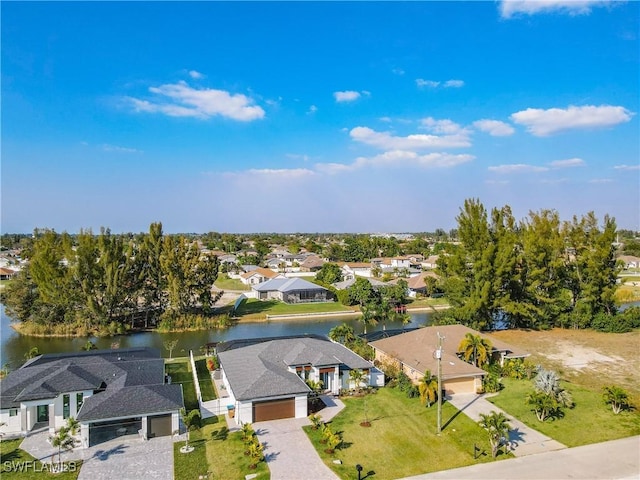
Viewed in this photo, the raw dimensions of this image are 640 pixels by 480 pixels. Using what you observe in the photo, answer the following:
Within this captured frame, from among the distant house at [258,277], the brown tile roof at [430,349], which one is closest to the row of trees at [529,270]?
the brown tile roof at [430,349]

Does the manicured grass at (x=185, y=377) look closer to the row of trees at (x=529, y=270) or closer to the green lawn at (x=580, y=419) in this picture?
the green lawn at (x=580, y=419)

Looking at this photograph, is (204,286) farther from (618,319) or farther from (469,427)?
(618,319)

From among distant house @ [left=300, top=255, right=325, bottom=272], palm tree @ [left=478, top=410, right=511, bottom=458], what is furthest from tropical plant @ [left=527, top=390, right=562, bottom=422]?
distant house @ [left=300, top=255, right=325, bottom=272]

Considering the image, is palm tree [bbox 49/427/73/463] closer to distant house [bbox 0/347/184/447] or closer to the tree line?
distant house [bbox 0/347/184/447]

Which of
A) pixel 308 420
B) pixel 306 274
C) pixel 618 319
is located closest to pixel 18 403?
pixel 308 420

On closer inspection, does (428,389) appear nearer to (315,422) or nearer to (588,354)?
(315,422)

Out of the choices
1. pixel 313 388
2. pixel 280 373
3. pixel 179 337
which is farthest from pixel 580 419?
pixel 179 337
